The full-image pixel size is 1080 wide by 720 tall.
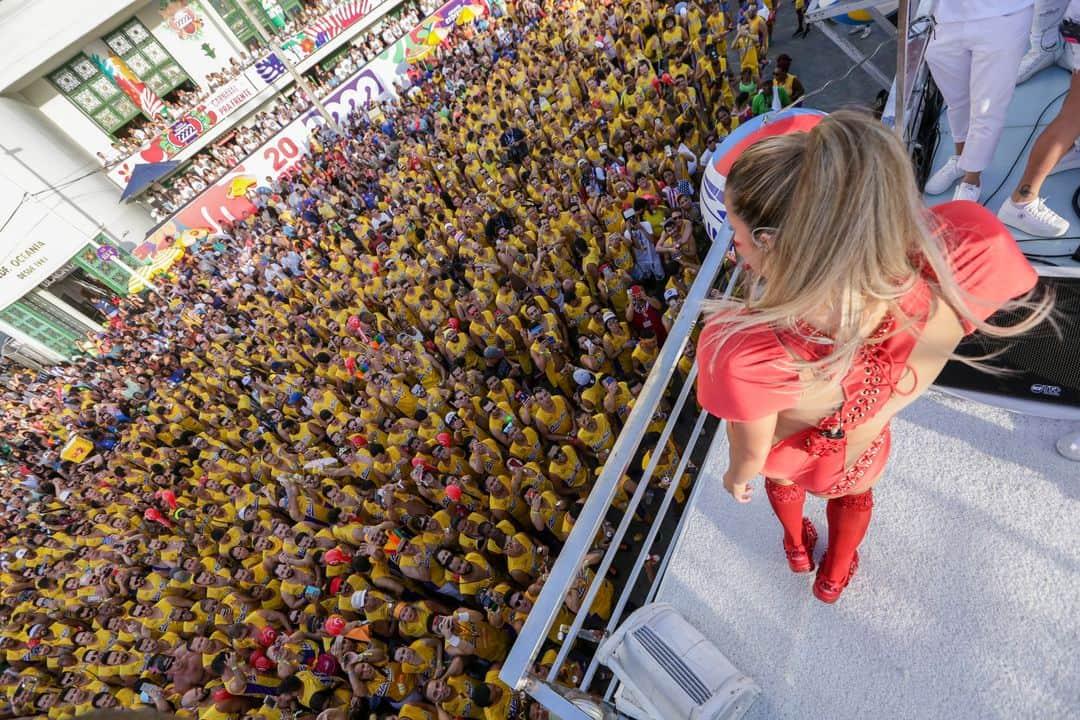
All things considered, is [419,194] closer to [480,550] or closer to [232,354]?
[232,354]

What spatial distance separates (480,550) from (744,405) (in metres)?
4.37

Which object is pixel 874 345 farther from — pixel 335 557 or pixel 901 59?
pixel 335 557

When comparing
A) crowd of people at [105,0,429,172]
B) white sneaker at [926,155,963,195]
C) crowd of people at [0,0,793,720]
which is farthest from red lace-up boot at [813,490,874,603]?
crowd of people at [105,0,429,172]

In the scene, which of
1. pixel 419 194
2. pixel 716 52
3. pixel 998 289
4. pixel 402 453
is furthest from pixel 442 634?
pixel 716 52

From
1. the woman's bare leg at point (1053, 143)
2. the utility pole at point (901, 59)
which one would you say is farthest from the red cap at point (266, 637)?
the woman's bare leg at point (1053, 143)

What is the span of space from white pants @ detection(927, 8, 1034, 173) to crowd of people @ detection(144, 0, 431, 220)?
18.6 metres

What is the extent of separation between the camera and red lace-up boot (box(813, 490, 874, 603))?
68.8 inches

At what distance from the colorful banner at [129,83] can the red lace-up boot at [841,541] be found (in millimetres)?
24729

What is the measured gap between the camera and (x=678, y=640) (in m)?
1.82

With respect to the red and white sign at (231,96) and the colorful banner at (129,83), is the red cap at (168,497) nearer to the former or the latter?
the red and white sign at (231,96)

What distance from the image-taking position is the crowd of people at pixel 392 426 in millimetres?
5051

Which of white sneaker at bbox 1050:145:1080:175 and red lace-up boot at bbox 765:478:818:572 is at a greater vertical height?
red lace-up boot at bbox 765:478:818:572

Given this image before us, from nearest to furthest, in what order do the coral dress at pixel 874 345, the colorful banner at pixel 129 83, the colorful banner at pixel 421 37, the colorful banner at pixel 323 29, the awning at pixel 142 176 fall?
the coral dress at pixel 874 345 < the awning at pixel 142 176 < the colorful banner at pixel 421 37 < the colorful banner at pixel 129 83 < the colorful banner at pixel 323 29

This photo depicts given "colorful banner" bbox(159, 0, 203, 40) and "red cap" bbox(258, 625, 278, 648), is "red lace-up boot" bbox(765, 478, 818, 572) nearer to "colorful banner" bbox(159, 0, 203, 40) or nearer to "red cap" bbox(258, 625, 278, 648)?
"red cap" bbox(258, 625, 278, 648)
